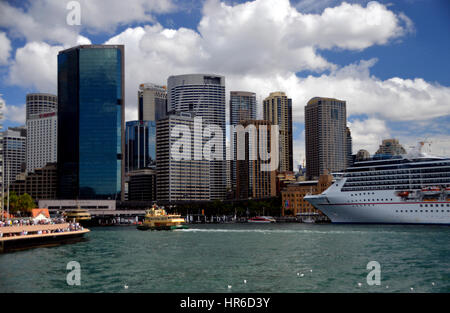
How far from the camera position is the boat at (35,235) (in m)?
61.6

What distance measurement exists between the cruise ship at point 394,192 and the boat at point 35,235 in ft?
244

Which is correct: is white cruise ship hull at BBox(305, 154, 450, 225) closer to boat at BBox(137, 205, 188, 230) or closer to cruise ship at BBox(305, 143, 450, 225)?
cruise ship at BBox(305, 143, 450, 225)

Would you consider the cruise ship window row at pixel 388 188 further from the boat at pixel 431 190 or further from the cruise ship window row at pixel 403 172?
the cruise ship window row at pixel 403 172

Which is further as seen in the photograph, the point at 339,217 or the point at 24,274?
the point at 339,217

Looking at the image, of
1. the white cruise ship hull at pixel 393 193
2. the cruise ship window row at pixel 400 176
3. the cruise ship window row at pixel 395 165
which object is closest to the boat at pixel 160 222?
the white cruise ship hull at pixel 393 193

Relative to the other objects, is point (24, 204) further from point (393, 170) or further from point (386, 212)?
point (393, 170)

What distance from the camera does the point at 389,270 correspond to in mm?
41844

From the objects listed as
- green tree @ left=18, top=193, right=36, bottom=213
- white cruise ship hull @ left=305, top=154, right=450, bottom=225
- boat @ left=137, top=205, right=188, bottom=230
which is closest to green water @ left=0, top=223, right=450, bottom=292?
boat @ left=137, top=205, right=188, bottom=230

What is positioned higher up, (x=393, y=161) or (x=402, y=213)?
(x=393, y=161)

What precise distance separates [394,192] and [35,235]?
88926 millimetres

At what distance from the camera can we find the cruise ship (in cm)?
11812
